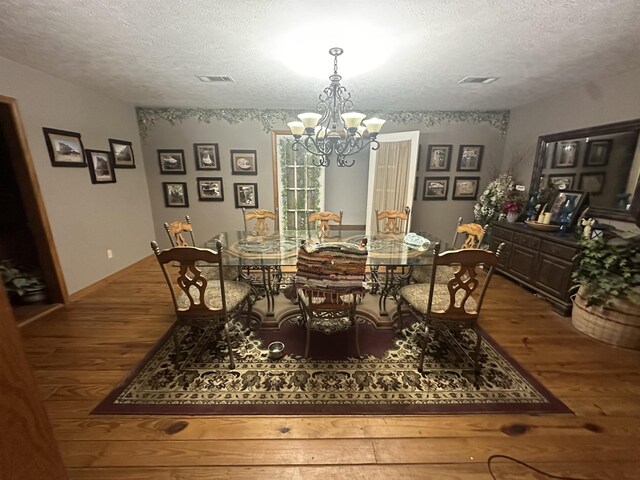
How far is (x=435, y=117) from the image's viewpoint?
409 cm

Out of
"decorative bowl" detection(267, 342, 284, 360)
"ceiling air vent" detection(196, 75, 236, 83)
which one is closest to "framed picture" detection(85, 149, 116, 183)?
"ceiling air vent" detection(196, 75, 236, 83)

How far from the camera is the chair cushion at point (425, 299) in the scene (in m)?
2.07

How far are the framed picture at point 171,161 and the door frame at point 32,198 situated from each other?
1789 mm

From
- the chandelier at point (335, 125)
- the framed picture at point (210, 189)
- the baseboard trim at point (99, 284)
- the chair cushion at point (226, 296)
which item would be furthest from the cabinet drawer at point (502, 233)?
the baseboard trim at point (99, 284)

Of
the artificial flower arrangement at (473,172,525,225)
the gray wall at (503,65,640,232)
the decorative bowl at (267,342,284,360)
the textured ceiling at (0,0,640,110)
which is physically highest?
the textured ceiling at (0,0,640,110)

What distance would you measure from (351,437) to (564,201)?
3.41m

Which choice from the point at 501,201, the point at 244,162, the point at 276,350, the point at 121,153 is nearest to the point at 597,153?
the point at 501,201

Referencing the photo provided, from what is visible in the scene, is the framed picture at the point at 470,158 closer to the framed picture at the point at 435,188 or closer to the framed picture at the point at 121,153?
the framed picture at the point at 435,188

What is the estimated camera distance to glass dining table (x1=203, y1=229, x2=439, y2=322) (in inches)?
92.3

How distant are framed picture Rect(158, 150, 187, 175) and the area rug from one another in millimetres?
2935

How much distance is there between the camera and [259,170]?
427cm

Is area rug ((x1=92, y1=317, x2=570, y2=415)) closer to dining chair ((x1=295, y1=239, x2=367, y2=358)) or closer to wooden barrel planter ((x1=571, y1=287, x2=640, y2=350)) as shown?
dining chair ((x1=295, y1=239, x2=367, y2=358))

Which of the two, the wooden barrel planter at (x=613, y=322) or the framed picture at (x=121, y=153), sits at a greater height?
the framed picture at (x=121, y=153)

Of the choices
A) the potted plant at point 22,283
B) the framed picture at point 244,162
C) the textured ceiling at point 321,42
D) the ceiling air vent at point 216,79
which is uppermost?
the ceiling air vent at point 216,79
